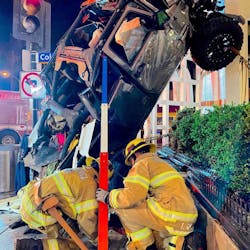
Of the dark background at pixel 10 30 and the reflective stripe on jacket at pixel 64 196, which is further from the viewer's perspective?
the dark background at pixel 10 30

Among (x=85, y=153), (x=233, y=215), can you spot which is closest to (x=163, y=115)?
(x=85, y=153)

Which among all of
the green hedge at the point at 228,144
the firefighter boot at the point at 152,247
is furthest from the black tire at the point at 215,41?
the firefighter boot at the point at 152,247

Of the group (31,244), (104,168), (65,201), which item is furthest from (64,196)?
(31,244)

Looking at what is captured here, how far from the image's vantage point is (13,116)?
17.7 m

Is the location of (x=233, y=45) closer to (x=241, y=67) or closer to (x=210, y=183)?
(x=210, y=183)

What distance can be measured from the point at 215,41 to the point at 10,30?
24978mm

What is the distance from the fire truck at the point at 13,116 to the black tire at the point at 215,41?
13.6 m

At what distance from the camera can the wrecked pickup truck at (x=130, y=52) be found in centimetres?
405

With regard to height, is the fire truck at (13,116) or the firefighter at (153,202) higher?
the fire truck at (13,116)

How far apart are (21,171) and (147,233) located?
14.4 feet

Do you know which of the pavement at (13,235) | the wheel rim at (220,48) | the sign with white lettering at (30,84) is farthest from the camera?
the sign with white lettering at (30,84)

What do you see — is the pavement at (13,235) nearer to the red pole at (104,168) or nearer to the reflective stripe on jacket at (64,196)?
the reflective stripe on jacket at (64,196)

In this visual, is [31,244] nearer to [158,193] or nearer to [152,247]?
[152,247]

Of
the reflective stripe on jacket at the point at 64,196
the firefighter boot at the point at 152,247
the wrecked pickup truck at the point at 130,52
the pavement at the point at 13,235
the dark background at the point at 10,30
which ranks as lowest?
the pavement at the point at 13,235
